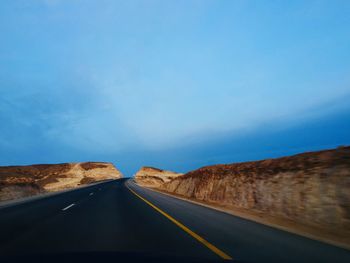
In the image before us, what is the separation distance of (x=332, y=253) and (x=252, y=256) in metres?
1.74

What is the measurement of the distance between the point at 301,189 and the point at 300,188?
88 millimetres

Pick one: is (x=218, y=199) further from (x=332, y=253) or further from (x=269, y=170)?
(x=332, y=253)

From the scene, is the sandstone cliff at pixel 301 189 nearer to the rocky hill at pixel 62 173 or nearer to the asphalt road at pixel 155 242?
the asphalt road at pixel 155 242

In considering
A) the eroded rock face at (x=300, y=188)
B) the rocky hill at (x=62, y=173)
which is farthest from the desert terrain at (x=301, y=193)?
the rocky hill at (x=62, y=173)

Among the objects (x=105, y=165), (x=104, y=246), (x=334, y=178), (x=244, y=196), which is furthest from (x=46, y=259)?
(x=105, y=165)

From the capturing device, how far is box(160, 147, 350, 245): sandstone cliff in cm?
991

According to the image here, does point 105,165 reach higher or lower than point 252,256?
higher

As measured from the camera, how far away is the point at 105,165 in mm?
141500

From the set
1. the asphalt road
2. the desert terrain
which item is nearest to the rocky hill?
the desert terrain

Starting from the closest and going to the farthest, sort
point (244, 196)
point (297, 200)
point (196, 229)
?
1. point (196, 229)
2. point (297, 200)
3. point (244, 196)

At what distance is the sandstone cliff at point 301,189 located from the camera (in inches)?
390

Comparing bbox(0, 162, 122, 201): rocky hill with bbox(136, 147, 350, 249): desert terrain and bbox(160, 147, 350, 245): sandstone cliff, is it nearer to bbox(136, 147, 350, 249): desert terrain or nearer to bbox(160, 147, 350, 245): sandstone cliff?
bbox(160, 147, 350, 245): sandstone cliff

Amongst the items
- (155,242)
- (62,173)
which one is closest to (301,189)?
(155,242)

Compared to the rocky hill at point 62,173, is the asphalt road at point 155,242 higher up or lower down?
lower down
